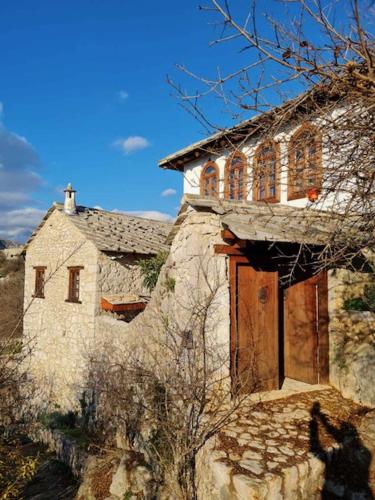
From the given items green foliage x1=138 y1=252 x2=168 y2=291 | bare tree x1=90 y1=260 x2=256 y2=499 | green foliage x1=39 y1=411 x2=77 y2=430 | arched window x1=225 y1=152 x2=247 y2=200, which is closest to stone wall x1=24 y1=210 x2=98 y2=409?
green foliage x1=39 y1=411 x2=77 y2=430

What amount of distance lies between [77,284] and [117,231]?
2.29 m

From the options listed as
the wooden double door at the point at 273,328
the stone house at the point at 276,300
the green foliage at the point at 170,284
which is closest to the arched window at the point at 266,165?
the stone house at the point at 276,300

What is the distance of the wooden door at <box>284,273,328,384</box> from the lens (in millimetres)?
6359

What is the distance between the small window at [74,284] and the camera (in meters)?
11.2

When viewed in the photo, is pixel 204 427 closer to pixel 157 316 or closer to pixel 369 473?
pixel 369 473

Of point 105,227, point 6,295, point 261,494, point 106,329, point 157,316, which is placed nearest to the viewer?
point 261,494

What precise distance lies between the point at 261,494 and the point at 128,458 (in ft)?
9.52

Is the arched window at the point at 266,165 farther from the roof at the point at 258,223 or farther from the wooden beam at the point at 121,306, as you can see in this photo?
the wooden beam at the point at 121,306

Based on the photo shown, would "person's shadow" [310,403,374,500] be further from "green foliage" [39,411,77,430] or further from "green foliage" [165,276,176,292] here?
"green foliage" [39,411,77,430]

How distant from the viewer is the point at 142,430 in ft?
19.2

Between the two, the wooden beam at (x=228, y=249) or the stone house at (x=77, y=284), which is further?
the stone house at (x=77, y=284)

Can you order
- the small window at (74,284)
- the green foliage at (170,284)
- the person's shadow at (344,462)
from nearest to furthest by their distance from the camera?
the person's shadow at (344,462)
the green foliage at (170,284)
the small window at (74,284)

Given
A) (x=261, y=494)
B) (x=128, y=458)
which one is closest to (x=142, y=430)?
(x=128, y=458)

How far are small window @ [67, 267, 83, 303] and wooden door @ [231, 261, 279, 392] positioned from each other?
22.5ft
